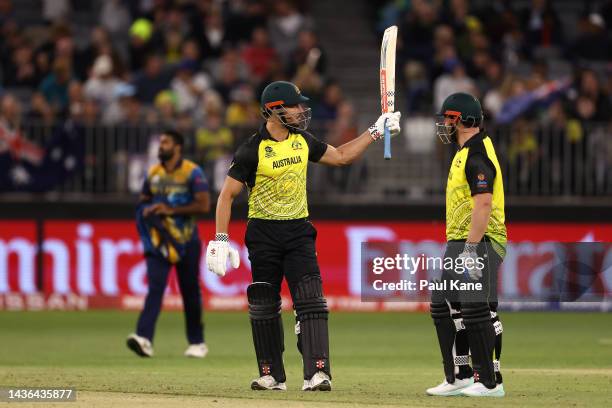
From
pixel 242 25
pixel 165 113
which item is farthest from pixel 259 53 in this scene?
pixel 165 113

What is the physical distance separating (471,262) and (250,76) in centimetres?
1294

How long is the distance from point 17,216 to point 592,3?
11778 mm

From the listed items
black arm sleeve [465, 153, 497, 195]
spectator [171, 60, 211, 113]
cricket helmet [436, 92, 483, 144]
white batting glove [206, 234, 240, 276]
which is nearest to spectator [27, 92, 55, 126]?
spectator [171, 60, 211, 113]

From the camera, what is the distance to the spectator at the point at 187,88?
22.8 metres

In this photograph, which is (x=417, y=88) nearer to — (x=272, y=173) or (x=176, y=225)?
(x=176, y=225)

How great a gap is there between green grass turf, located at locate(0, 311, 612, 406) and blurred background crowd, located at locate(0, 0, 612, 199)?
229 centimetres

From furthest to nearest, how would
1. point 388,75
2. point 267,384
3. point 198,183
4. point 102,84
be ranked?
point 102,84
point 198,183
point 388,75
point 267,384

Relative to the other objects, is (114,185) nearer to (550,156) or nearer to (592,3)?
(550,156)

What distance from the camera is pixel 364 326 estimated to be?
65.5 ft

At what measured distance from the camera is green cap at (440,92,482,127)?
460 inches

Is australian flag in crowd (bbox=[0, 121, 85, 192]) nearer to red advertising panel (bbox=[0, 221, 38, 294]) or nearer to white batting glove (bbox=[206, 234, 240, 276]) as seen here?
red advertising panel (bbox=[0, 221, 38, 294])

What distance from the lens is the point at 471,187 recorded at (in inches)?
448

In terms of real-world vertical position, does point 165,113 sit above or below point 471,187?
above

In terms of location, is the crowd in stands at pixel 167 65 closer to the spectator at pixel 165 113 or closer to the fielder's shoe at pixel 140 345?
the spectator at pixel 165 113
